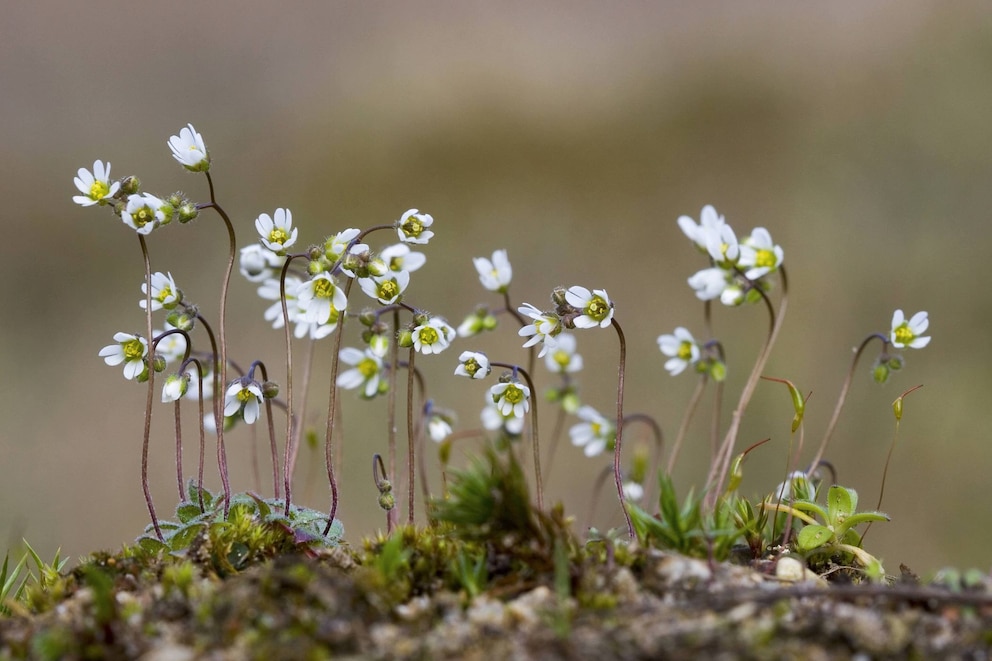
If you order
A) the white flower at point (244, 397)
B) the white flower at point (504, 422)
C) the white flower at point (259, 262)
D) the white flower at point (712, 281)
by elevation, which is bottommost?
the white flower at point (504, 422)

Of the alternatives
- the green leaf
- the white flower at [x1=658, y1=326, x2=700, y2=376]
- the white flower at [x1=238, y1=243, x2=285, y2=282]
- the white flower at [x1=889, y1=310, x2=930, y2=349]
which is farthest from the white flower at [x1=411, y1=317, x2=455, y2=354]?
the white flower at [x1=889, y1=310, x2=930, y2=349]

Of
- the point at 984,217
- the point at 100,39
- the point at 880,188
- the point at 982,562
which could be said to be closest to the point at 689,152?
the point at 880,188

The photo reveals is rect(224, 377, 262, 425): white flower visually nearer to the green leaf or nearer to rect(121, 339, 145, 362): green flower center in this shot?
rect(121, 339, 145, 362): green flower center

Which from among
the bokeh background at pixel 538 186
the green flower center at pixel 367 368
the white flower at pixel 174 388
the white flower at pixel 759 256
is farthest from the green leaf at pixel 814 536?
the bokeh background at pixel 538 186

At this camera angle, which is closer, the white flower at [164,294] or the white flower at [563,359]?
the white flower at [164,294]

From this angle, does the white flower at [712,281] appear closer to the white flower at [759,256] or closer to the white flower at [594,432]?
the white flower at [759,256]

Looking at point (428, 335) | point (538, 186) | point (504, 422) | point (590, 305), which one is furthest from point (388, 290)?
point (538, 186)

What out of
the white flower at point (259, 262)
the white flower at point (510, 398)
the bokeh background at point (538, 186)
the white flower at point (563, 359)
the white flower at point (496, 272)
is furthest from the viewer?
the bokeh background at point (538, 186)
